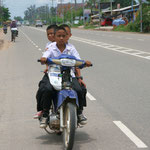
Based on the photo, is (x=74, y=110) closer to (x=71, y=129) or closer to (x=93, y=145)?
(x=71, y=129)

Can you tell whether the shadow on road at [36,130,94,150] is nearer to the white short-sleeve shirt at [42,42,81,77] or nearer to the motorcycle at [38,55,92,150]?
the motorcycle at [38,55,92,150]

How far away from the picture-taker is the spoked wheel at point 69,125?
16.6 feet

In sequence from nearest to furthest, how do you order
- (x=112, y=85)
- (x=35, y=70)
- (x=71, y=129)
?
(x=71, y=129) < (x=112, y=85) < (x=35, y=70)

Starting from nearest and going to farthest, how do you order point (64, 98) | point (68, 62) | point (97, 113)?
1. point (64, 98)
2. point (68, 62)
3. point (97, 113)

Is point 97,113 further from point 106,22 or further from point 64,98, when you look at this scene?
point 106,22

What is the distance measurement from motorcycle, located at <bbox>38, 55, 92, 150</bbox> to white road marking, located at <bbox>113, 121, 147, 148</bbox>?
39.5 inches

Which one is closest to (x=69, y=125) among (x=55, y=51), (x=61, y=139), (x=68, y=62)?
(x=68, y=62)

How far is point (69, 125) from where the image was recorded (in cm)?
513

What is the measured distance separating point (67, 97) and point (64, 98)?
42 millimetres

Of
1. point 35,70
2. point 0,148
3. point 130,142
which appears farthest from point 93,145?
point 35,70

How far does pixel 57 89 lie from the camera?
18.1 ft

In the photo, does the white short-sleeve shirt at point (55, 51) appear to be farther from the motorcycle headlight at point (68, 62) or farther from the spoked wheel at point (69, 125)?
the spoked wheel at point (69, 125)

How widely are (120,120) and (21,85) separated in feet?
16.0

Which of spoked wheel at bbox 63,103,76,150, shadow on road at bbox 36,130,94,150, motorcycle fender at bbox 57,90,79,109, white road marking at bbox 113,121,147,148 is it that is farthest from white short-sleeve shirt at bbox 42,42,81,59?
white road marking at bbox 113,121,147,148
